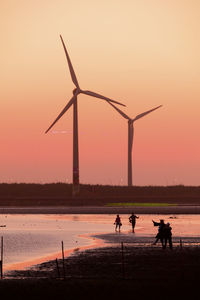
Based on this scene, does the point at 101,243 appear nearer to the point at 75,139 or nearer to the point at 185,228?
the point at 185,228

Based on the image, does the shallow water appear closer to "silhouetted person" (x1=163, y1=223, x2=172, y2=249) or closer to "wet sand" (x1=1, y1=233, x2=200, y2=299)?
"wet sand" (x1=1, y1=233, x2=200, y2=299)

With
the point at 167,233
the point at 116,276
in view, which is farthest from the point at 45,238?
Answer: the point at 116,276

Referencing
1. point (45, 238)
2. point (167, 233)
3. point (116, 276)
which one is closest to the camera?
point (116, 276)

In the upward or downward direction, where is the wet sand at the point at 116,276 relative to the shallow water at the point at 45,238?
downward

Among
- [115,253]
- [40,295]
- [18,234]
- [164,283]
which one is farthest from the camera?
[18,234]

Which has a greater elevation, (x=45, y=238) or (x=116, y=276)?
(x=45, y=238)

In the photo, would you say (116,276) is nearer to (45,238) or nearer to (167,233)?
(167,233)

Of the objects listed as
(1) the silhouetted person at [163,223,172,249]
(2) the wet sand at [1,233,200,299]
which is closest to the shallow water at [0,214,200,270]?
(2) the wet sand at [1,233,200,299]

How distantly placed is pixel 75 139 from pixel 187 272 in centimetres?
13952

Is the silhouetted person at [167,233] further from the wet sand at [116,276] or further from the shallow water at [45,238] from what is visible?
the shallow water at [45,238]

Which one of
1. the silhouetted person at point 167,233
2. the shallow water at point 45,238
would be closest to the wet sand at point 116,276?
the silhouetted person at point 167,233

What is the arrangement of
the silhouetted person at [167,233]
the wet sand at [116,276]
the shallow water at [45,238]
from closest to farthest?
1. the wet sand at [116,276]
2. the shallow water at [45,238]
3. the silhouetted person at [167,233]

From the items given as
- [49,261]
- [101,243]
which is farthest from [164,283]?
[101,243]

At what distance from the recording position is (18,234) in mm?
71250
